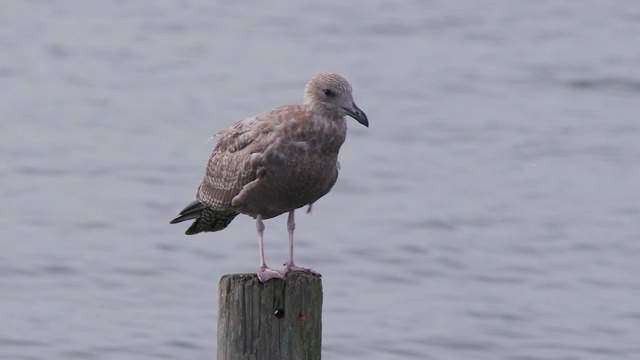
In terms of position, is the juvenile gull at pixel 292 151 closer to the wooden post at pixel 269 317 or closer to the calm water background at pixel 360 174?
the wooden post at pixel 269 317

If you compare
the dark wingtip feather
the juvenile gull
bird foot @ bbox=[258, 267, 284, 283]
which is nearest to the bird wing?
the juvenile gull

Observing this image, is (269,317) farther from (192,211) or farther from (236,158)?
(192,211)

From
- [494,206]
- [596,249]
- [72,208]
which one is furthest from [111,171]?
[596,249]

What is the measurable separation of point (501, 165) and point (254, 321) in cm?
1478

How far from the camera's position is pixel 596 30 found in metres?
30.6

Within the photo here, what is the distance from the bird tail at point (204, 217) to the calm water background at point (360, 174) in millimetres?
4903

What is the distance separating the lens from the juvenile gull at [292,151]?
26.5ft

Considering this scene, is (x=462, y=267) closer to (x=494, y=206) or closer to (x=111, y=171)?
(x=494, y=206)

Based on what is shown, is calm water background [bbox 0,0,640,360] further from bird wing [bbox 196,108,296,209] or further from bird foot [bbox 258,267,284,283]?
bird foot [bbox 258,267,284,283]

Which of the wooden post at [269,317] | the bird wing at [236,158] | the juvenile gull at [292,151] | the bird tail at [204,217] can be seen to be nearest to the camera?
the wooden post at [269,317]

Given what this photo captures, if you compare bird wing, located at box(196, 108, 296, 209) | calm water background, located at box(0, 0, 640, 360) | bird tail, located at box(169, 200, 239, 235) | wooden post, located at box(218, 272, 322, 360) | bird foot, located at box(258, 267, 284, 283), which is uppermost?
calm water background, located at box(0, 0, 640, 360)

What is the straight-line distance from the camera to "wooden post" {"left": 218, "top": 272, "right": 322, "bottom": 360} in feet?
24.2

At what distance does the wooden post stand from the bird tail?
5.26 ft

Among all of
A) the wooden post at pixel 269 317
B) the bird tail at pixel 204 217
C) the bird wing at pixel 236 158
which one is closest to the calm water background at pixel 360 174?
the bird tail at pixel 204 217
